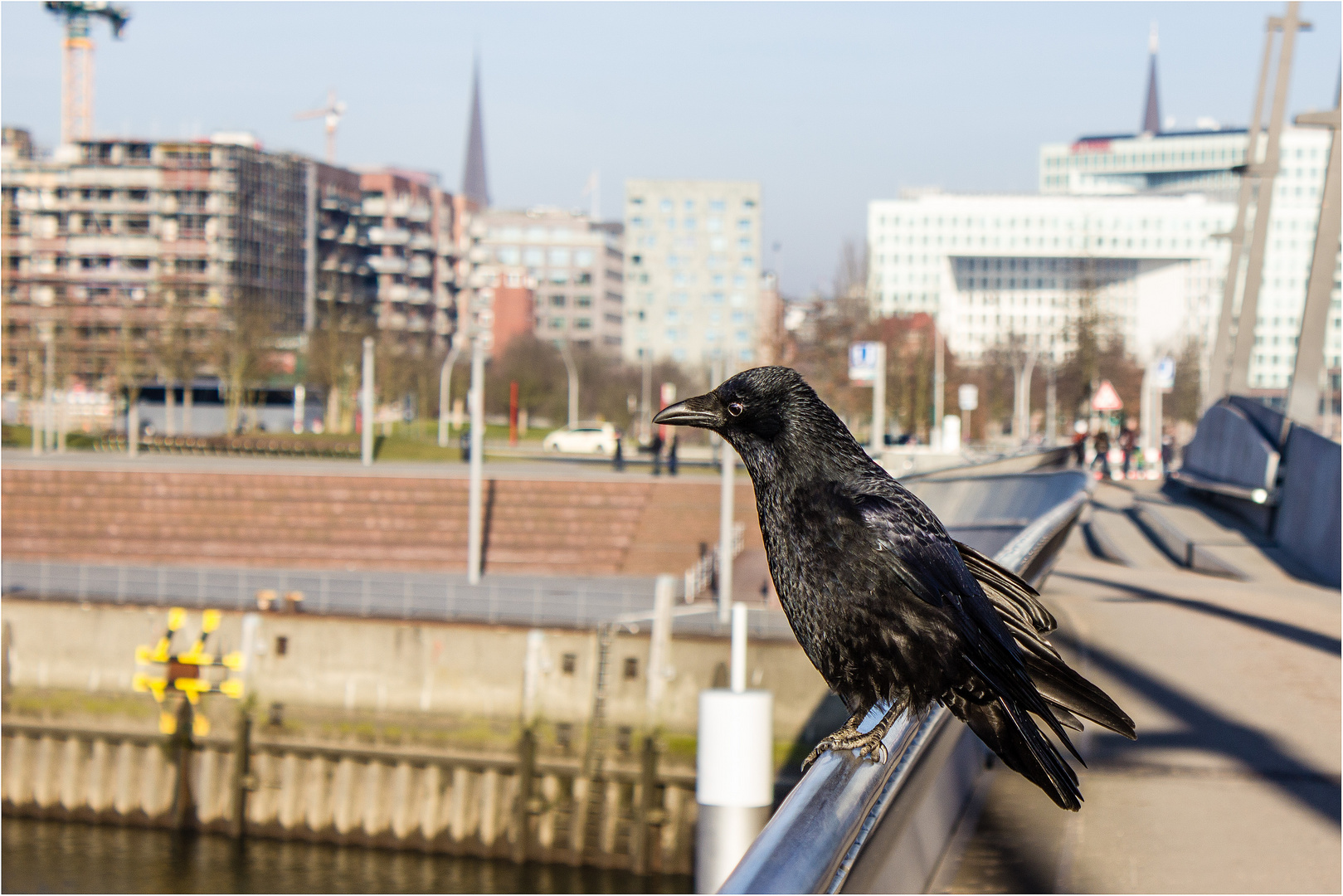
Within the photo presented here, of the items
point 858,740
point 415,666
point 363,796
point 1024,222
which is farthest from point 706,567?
point 1024,222

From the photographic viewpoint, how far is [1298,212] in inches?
6319

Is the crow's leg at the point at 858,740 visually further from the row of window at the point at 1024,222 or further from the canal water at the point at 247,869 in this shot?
the row of window at the point at 1024,222

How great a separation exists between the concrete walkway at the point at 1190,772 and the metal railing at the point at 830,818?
5.34 feet

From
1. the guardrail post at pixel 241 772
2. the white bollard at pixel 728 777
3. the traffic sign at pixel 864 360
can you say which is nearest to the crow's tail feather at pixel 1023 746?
the white bollard at pixel 728 777

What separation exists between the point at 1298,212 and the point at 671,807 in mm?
156902

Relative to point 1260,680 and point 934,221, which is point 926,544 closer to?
point 1260,680

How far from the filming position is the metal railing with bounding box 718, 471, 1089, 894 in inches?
60.0

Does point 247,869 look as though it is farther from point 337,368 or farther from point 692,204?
point 692,204

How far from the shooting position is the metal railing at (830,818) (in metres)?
1.52

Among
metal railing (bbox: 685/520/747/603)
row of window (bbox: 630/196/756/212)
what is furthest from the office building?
metal railing (bbox: 685/520/747/603)

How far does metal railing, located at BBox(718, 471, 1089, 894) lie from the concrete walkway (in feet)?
5.34

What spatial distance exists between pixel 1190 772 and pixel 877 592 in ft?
12.5

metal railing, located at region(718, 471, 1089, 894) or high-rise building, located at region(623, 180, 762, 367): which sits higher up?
high-rise building, located at region(623, 180, 762, 367)

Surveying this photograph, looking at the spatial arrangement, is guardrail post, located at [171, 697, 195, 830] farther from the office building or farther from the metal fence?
the office building
